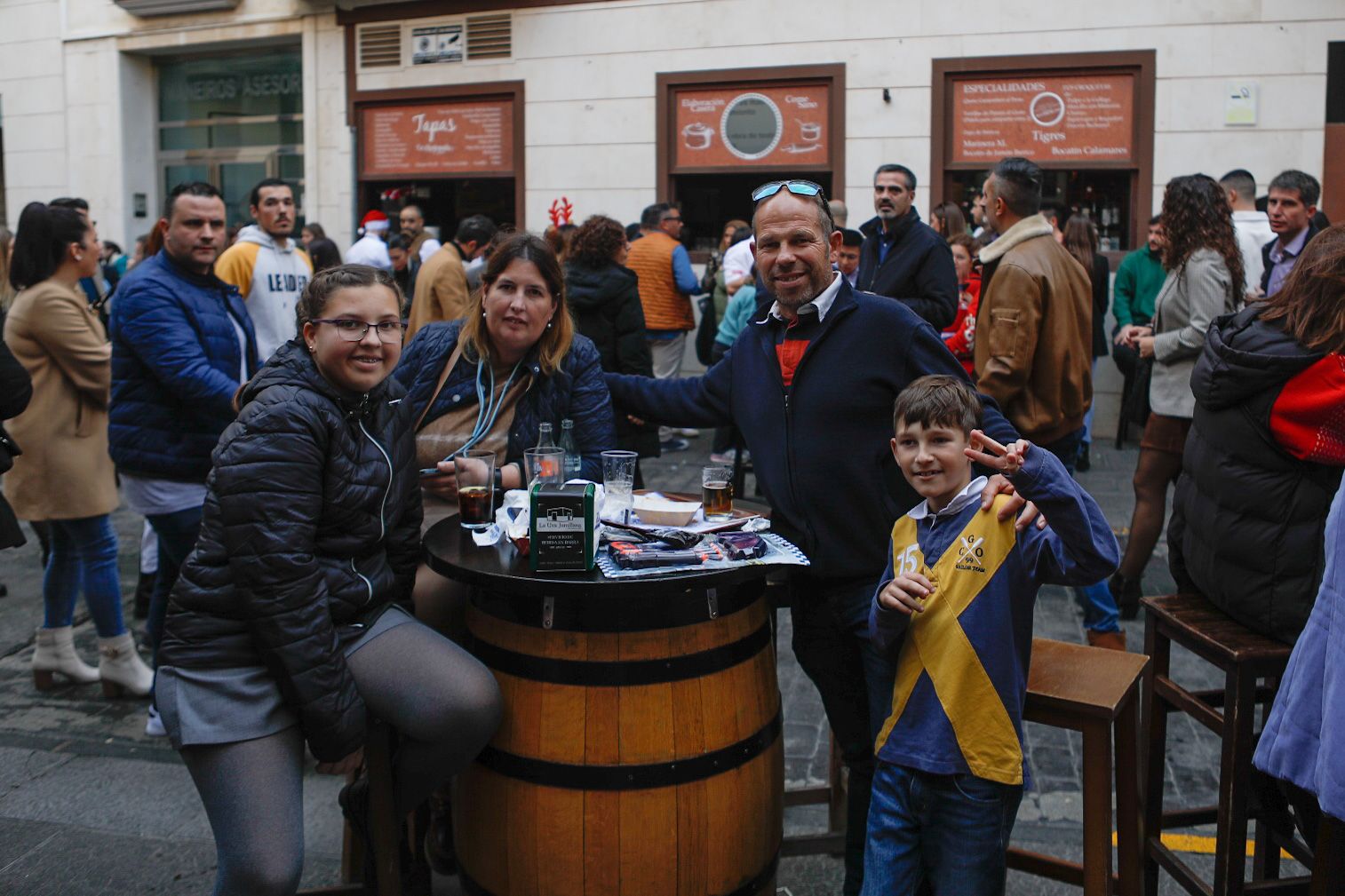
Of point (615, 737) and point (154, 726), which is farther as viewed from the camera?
point (154, 726)

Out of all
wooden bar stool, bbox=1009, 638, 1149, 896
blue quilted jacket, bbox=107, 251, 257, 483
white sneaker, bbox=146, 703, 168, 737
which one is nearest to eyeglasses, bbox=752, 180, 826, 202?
wooden bar stool, bbox=1009, 638, 1149, 896

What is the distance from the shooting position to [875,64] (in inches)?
423

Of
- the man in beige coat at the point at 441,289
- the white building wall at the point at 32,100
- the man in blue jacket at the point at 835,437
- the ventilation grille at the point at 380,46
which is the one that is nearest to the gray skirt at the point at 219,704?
the man in blue jacket at the point at 835,437

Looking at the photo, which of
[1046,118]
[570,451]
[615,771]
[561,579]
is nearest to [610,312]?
[570,451]

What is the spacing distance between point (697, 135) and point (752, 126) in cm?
54

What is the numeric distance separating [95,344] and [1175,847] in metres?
4.27

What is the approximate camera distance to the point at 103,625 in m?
4.73

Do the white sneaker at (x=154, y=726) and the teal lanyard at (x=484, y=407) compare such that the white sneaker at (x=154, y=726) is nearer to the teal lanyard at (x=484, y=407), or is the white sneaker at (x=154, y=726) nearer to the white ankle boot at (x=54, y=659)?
the white ankle boot at (x=54, y=659)

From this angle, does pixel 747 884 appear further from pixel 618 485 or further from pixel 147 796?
pixel 147 796

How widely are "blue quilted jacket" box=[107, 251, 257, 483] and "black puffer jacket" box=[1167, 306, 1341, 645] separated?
3176 millimetres

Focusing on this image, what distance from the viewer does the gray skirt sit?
8.57 feet

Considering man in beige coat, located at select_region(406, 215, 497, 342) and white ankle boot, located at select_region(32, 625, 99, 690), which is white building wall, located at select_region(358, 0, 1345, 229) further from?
white ankle boot, located at select_region(32, 625, 99, 690)

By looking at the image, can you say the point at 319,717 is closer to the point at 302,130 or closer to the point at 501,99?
the point at 501,99

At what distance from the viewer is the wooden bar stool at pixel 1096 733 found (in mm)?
2721
